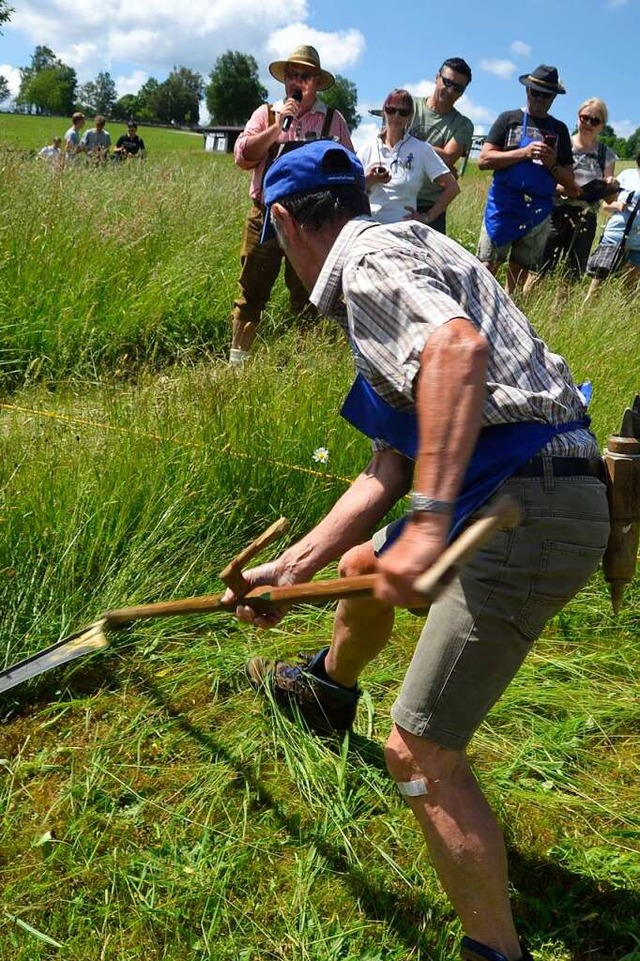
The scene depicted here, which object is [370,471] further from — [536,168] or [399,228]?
[536,168]

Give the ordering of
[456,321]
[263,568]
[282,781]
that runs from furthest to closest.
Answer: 1. [282,781]
2. [263,568]
3. [456,321]

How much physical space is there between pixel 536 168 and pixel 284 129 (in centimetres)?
228

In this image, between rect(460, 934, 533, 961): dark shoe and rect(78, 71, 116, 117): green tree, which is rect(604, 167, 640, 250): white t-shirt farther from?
rect(78, 71, 116, 117): green tree

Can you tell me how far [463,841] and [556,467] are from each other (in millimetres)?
826

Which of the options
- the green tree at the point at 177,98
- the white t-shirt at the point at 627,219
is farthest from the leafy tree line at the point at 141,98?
the white t-shirt at the point at 627,219

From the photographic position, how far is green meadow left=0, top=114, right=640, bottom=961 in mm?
2170

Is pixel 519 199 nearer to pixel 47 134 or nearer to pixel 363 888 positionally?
pixel 363 888

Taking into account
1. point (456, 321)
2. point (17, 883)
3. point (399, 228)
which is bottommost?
point (17, 883)

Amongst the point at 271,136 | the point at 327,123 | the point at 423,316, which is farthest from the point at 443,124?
the point at 423,316

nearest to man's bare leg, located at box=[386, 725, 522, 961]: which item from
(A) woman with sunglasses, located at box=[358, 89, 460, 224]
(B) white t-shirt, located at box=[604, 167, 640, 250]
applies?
(A) woman with sunglasses, located at box=[358, 89, 460, 224]

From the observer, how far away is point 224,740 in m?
2.69

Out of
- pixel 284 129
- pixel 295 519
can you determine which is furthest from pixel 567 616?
pixel 284 129

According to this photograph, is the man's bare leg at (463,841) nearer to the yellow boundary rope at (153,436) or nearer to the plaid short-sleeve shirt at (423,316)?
the plaid short-sleeve shirt at (423,316)

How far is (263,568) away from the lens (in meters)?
2.29
